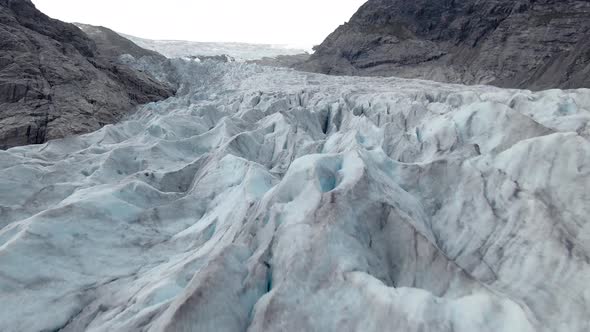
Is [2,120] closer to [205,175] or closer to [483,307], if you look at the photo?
[205,175]

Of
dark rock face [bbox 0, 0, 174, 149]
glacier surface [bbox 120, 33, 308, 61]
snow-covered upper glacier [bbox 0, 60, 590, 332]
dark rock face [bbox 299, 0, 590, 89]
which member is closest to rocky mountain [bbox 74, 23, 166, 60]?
dark rock face [bbox 0, 0, 174, 149]

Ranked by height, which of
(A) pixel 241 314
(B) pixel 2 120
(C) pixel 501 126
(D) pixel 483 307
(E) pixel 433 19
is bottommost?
(B) pixel 2 120

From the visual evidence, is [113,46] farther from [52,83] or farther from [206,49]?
[206,49]

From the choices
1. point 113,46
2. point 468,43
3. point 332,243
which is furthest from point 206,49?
point 332,243

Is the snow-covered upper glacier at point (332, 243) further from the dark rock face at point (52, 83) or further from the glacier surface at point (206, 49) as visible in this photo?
the glacier surface at point (206, 49)

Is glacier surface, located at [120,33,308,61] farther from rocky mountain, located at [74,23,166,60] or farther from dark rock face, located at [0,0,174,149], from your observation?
dark rock face, located at [0,0,174,149]

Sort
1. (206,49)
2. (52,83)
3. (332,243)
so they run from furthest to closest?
(206,49) < (52,83) < (332,243)

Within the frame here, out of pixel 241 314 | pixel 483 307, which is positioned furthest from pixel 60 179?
pixel 483 307
